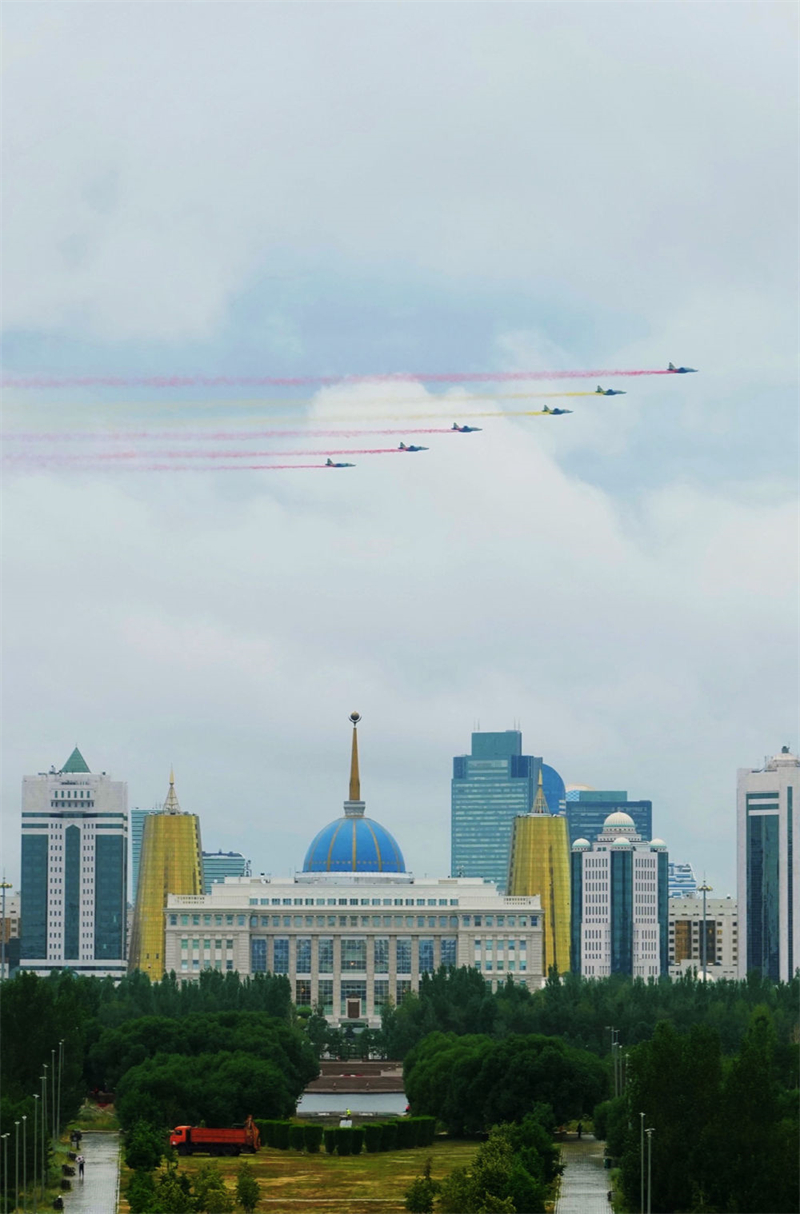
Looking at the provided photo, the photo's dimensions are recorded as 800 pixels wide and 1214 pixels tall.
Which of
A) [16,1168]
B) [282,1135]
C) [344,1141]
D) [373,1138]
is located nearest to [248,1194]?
[16,1168]

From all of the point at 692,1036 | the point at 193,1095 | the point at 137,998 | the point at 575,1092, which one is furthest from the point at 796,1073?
the point at 137,998

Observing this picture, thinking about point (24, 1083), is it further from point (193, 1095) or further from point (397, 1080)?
point (397, 1080)

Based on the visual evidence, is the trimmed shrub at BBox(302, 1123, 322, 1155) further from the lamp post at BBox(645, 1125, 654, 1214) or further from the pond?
the lamp post at BBox(645, 1125, 654, 1214)

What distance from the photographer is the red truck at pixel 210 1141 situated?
12281 cm

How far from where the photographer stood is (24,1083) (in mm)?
124500

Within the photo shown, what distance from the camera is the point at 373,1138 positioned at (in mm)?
123438

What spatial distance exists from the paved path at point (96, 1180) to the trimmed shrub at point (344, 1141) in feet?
34.3

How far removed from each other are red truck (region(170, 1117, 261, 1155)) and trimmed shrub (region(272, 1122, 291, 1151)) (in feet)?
8.17

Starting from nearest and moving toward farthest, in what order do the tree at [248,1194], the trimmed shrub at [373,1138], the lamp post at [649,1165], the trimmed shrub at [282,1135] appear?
the lamp post at [649,1165]
the tree at [248,1194]
the trimmed shrub at [373,1138]
the trimmed shrub at [282,1135]

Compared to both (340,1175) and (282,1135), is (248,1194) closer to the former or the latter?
(340,1175)

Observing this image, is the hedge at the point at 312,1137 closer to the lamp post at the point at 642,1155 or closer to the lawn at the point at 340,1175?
the lawn at the point at 340,1175

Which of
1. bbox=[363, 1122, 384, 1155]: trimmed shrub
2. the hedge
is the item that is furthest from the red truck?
bbox=[363, 1122, 384, 1155]: trimmed shrub

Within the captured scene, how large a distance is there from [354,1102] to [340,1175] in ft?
131

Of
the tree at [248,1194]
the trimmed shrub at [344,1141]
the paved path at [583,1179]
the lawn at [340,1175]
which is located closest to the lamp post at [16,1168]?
the lawn at [340,1175]
